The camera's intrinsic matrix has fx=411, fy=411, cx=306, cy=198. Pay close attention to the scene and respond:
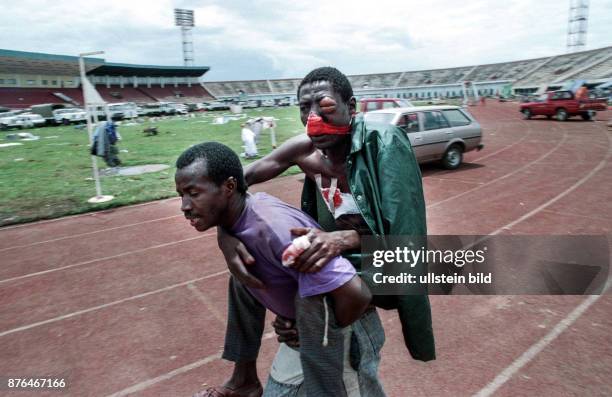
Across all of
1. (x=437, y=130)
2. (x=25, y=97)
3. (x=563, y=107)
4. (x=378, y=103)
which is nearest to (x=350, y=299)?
(x=437, y=130)

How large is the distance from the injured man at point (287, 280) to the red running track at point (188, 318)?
1.43 m

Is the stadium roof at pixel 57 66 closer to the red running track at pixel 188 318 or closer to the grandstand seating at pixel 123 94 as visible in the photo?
the grandstand seating at pixel 123 94

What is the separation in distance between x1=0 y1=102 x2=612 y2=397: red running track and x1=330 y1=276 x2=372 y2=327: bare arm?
5.51 feet

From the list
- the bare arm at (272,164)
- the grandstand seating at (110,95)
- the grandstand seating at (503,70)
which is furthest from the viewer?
the grandstand seating at (503,70)

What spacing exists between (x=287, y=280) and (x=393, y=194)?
51cm

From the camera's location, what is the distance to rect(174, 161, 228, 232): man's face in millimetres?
1570

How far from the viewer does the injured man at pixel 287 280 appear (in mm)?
1442

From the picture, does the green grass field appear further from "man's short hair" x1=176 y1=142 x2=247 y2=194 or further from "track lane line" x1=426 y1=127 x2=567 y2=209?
"man's short hair" x1=176 y1=142 x2=247 y2=194

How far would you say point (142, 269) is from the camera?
210 inches

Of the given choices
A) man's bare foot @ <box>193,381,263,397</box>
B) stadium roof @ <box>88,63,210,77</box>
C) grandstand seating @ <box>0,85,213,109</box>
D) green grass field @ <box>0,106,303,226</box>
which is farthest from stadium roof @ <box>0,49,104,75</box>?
man's bare foot @ <box>193,381,263,397</box>

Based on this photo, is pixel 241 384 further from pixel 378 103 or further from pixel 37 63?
pixel 37 63

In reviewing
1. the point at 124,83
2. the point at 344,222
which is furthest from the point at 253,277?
the point at 124,83

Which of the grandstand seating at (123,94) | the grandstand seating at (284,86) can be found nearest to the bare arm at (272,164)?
the grandstand seating at (123,94)

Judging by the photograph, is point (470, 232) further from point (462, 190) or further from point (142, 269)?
point (142, 269)
